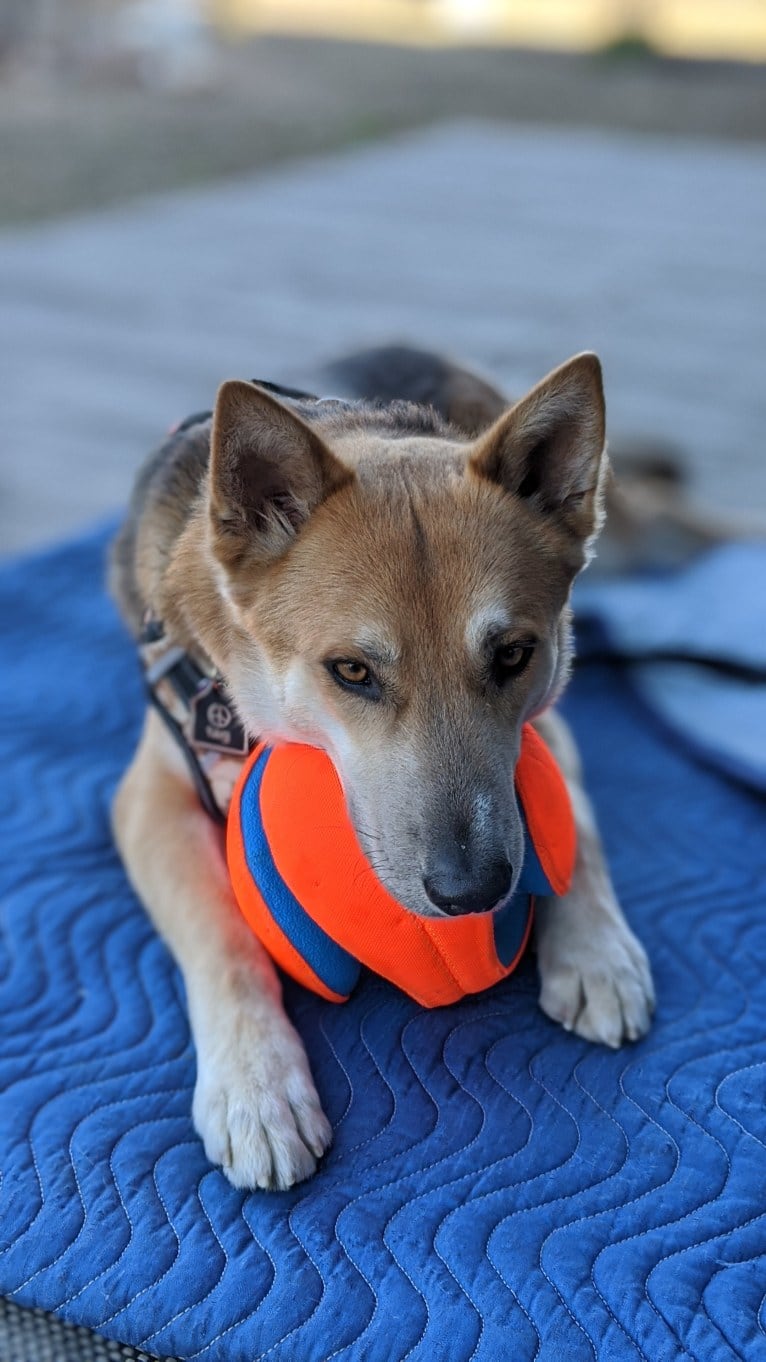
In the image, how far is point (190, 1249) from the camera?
2008 mm

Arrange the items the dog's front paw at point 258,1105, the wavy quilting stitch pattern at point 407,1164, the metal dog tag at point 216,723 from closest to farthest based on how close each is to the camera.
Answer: the wavy quilting stitch pattern at point 407,1164, the dog's front paw at point 258,1105, the metal dog tag at point 216,723

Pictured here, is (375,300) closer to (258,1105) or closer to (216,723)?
(216,723)

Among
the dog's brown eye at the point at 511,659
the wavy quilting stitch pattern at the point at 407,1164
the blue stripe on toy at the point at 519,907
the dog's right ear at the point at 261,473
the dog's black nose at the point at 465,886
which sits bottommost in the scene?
the wavy quilting stitch pattern at the point at 407,1164

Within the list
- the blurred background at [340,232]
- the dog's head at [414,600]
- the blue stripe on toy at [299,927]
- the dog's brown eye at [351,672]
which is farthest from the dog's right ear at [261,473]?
the blurred background at [340,232]

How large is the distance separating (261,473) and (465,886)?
835 mm

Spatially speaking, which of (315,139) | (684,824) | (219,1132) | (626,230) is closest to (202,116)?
(315,139)

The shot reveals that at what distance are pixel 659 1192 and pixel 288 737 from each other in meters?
1.04

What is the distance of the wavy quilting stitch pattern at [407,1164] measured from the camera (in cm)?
191

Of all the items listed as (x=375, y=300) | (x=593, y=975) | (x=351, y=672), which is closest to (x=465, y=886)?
(x=351, y=672)

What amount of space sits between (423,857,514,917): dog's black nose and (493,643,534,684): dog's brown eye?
1.22ft

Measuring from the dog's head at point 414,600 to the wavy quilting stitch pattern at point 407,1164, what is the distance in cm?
45

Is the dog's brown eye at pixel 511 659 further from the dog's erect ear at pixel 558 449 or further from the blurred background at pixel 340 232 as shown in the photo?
the blurred background at pixel 340 232

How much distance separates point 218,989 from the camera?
2371 mm

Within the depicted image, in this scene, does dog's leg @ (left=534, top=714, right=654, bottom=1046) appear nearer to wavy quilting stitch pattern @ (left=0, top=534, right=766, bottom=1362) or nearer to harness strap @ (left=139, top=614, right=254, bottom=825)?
wavy quilting stitch pattern @ (left=0, top=534, right=766, bottom=1362)
